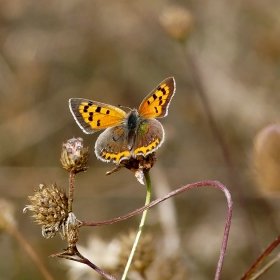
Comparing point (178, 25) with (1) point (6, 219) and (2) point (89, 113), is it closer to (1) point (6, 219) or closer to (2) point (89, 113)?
(2) point (89, 113)

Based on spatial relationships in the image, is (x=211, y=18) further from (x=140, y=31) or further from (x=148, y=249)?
(x=148, y=249)

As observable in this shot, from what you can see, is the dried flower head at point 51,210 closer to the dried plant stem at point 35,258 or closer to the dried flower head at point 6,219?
the dried plant stem at point 35,258

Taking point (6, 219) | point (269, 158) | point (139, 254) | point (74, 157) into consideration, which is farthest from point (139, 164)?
point (6, 219)

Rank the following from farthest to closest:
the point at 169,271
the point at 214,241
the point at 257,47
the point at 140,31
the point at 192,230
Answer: the point at 140,31
the point at 257,47
the point at 192,230
the point at 214,241
the point at 169,271

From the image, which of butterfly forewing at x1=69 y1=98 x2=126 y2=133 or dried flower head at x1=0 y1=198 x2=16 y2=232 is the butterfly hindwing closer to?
butterfly forewing at x1=69 y1=98 x2=126 y2=133

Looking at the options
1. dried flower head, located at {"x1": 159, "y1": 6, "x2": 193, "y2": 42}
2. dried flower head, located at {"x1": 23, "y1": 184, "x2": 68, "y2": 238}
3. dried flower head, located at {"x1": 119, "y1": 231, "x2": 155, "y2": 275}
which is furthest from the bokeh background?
dried flower head, located at {"x1": 23, "y1": 184, "x2": 68, "y2": 238}

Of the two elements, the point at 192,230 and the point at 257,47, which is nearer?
the point at 192,230

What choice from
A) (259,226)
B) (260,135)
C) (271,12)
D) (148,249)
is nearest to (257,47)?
(271,12)

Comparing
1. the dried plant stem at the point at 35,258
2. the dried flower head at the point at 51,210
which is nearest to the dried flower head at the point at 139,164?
the dried flower head at the point at 51,210
